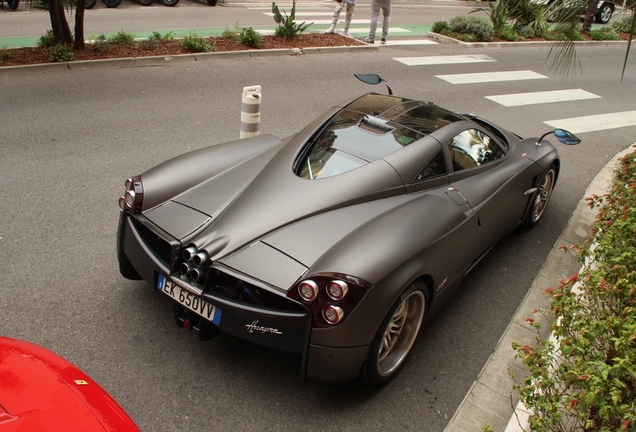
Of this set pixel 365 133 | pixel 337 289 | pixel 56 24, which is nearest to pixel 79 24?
pixel 56 24

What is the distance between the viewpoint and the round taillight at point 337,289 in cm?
315

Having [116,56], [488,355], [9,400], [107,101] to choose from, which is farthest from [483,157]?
[116,56]

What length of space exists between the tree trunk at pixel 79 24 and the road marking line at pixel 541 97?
24.3ft

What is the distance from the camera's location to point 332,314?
10.4 ft

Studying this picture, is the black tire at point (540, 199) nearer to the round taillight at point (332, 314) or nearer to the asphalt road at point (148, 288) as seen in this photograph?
the asphalt road at point (148, 288)

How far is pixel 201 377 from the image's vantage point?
3.64 m

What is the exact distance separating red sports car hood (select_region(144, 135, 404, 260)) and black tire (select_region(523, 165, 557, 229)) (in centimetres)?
215

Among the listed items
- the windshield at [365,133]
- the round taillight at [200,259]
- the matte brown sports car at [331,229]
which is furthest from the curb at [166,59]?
the round taillight at [200,259]

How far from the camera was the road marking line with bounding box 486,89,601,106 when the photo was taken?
10766 millimetres

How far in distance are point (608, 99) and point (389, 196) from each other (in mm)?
9699

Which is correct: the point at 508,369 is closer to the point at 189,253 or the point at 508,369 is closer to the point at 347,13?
the point at 189,253

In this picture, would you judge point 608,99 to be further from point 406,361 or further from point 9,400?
point 9,400

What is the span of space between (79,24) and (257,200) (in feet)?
27.1

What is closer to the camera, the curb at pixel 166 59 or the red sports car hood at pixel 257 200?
the red sports car hood at pixel 257 200
